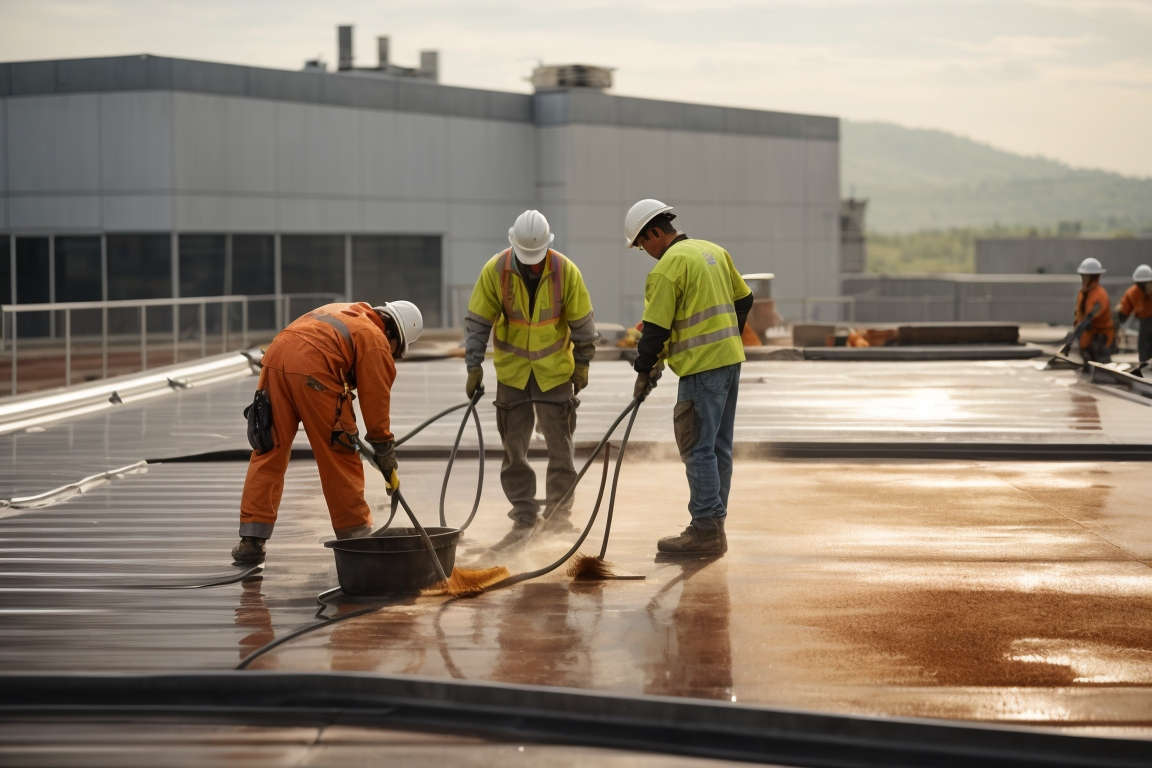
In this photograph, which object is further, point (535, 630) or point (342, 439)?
point (342, 439)

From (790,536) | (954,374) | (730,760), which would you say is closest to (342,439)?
(790,536)

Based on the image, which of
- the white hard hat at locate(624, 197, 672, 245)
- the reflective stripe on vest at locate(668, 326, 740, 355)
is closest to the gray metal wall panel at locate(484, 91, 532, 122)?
the white hard hat at locate(624, 197, 672, 245)

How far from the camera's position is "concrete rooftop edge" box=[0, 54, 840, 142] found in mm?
28734

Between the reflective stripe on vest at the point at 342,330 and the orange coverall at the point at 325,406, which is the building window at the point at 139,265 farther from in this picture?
the orange coverall at the point at 325,406

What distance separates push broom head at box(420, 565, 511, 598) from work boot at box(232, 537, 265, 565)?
Result: 1.03m

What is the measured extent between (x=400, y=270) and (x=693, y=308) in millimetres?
26854

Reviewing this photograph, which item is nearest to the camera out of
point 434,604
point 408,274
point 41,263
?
point 434,604

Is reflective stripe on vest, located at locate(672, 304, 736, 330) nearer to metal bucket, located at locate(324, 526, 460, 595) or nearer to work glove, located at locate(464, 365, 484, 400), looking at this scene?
work glove, located at locate(464, 365, 484, 400)

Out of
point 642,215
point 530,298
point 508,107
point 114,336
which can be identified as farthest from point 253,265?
point 642,215

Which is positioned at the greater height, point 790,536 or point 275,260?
point 275,260

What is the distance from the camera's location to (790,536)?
8.39 m

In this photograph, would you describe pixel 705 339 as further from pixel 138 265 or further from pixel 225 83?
pixel 225 83

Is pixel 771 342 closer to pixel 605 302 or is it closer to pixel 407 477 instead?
pixel 605 302

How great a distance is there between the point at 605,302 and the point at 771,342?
1192cm
